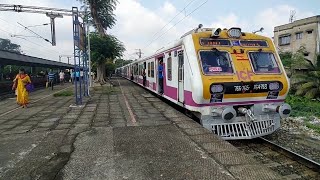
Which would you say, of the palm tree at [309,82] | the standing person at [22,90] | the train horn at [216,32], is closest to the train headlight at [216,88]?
the train horn at [216,32]

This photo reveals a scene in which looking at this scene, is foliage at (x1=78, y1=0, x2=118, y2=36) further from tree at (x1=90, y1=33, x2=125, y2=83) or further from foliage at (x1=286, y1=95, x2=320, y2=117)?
foliage at (x1=286, y1=95, x2=320, y2=117)

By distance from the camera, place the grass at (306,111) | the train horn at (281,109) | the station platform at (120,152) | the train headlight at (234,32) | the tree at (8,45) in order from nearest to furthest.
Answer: the station platform at (120,152), the train horn at (281,109), the train headlight at (234,32), the grass at (306,111), the tree at (8,45)

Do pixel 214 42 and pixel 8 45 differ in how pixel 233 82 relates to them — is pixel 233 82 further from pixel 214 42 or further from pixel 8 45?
pixel 8 45

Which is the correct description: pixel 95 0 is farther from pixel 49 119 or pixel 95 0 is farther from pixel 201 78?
pixel 201 78

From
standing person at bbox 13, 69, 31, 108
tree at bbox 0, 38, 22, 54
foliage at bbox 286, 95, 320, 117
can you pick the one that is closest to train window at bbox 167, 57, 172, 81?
foliage at bbox 286, 95, 320, 117

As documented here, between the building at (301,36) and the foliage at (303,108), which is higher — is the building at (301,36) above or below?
above

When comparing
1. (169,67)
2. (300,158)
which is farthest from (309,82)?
(300,158)

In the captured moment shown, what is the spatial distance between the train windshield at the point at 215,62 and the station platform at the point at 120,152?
144 centimetres

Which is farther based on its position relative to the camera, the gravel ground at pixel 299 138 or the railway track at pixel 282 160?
the gravel ground at pixel 299 138

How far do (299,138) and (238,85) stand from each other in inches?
109

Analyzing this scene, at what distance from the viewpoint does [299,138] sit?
8.09 metres

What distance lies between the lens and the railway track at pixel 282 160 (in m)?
5.38

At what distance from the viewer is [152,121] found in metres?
7.60

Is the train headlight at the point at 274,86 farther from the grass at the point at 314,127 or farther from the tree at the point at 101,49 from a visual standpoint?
the tree at the point at 101,49
